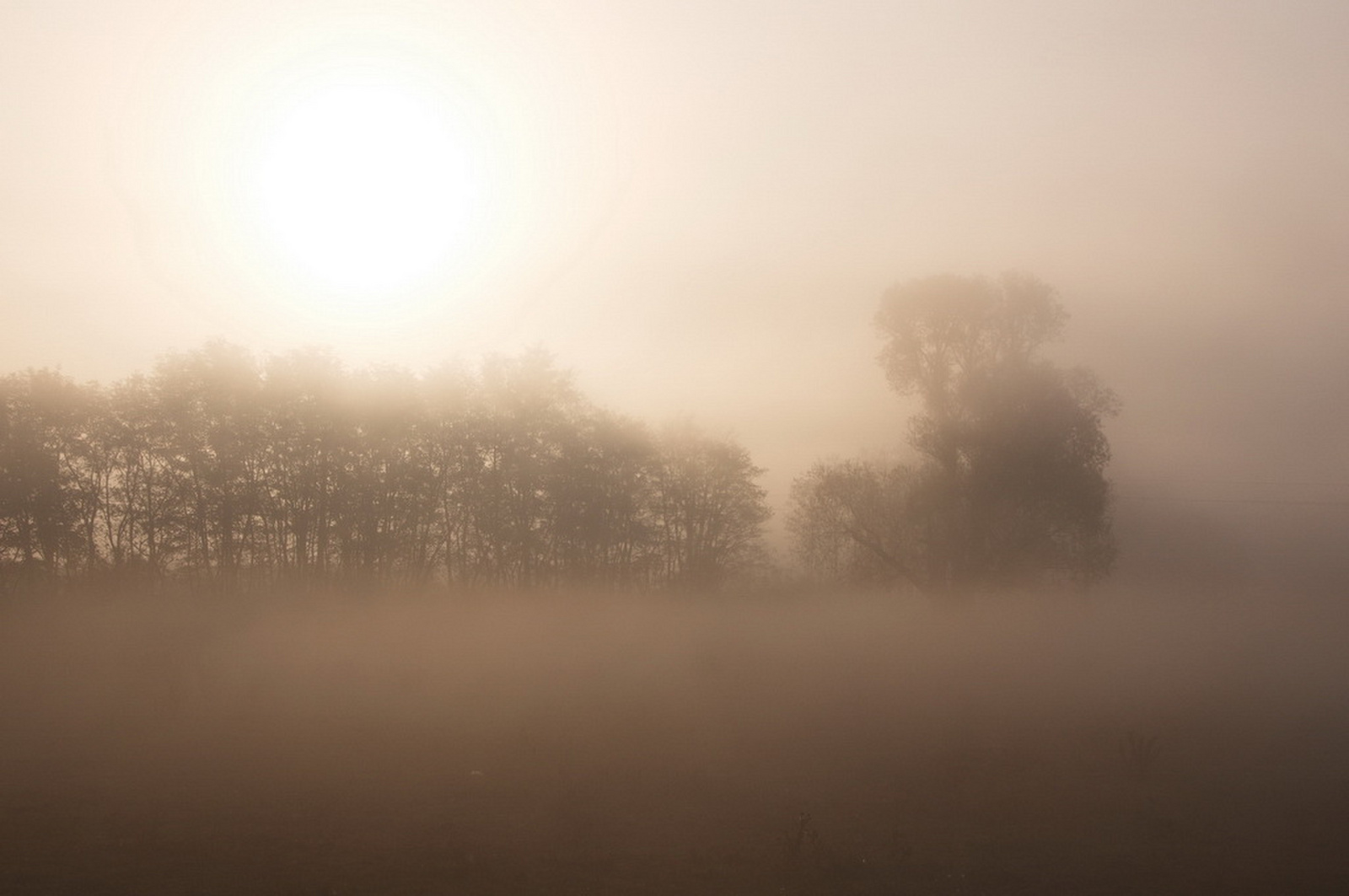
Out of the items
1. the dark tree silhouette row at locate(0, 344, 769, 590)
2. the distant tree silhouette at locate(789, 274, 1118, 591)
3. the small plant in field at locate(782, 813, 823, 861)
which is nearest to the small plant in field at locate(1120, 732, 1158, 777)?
the small plant in field at locate(782, 813, 823, 861)

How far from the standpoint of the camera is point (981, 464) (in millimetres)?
38188

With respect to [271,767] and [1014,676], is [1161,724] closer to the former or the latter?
[1014,676]

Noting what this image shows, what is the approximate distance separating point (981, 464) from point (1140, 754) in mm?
18661

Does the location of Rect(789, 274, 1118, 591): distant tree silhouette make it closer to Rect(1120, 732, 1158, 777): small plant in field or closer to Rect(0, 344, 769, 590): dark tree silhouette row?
Rect(0, 344, 769, 590): dark tree silhouette row

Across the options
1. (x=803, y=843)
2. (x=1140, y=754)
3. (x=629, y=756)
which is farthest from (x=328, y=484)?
(x=1140, y=754)

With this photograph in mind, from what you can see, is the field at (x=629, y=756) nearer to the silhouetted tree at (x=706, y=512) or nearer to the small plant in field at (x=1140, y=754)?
the small plant in field at (x=1140, y=754)

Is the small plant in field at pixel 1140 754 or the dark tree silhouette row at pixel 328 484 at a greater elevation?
the dark tree silhouette row at pixel 328 484

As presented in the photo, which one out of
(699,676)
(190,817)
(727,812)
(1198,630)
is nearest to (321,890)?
(190,817)

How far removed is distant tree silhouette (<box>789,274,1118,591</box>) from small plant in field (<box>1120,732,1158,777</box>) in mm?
16746

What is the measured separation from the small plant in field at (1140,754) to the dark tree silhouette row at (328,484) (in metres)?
22.9

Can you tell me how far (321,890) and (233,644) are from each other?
16.3m

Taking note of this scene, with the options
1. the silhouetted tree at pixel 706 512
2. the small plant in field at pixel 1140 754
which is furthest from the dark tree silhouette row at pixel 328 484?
the small plant in field at pixel 1140 754

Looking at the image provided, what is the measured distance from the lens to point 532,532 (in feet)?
126

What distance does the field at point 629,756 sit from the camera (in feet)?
47.3
